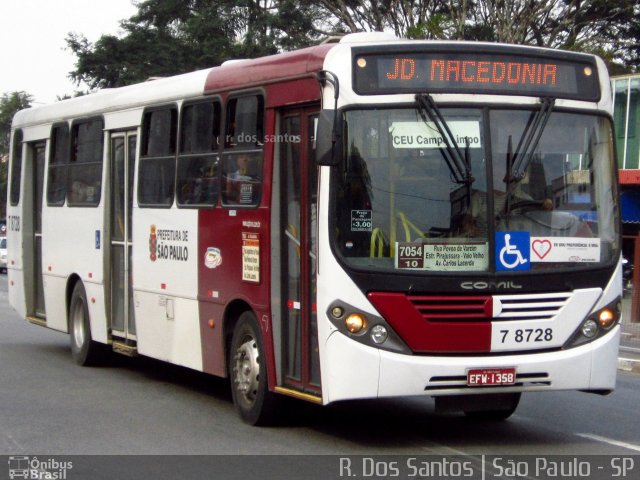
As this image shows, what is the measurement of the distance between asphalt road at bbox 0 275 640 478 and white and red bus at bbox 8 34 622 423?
0.39 meters

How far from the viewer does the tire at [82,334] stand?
1438cm

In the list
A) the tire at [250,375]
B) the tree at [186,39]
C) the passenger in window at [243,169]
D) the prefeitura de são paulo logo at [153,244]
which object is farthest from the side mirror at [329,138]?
the tree at [186,39]

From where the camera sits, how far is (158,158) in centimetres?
1228

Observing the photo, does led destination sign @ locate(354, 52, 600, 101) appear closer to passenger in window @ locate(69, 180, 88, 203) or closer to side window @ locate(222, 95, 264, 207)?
side window @ locate(222, 95, 264, 207)

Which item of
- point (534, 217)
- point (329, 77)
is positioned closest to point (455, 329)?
point (534, 217)

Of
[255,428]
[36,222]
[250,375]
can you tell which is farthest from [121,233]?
[255,428]

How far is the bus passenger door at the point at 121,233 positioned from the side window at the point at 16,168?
3.51m

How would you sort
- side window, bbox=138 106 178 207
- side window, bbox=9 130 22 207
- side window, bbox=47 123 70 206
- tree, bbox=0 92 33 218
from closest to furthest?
side window, bbox=138 106 178 207
side window, bbox=47 123 70 206
side window, bbox=9 130 22 207
tree, bbox=0 92 33 218

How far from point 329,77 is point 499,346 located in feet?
7.62

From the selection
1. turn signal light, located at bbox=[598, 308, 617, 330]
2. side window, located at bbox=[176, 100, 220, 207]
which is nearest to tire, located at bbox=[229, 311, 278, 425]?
side window, located at bbox=[176, 100, 220, 207]

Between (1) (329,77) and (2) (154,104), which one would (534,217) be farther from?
(2) (154,104)

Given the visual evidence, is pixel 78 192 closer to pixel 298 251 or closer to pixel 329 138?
pixel 298 251

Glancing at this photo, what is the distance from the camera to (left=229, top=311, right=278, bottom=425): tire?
9820mm

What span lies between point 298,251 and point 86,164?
5813mm
